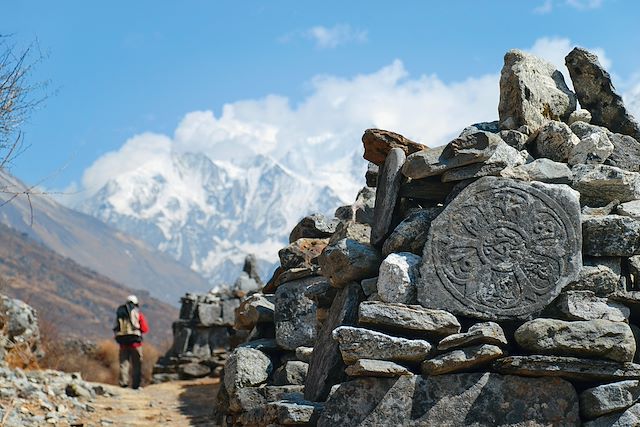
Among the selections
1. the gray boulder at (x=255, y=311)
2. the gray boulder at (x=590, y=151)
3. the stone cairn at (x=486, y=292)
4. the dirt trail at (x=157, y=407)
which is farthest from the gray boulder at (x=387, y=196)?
the dirt trail at (x=157, y=407)

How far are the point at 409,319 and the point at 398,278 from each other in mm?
417

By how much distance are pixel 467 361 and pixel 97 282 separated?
6106 inches

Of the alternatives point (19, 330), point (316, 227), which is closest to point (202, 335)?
point (19, 330)

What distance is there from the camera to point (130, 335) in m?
17.3

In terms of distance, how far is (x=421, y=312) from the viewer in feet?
21.6

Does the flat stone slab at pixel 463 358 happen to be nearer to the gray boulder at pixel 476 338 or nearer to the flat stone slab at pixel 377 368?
the gray boulder at pixel 476 338

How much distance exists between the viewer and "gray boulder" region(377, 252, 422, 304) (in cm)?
685

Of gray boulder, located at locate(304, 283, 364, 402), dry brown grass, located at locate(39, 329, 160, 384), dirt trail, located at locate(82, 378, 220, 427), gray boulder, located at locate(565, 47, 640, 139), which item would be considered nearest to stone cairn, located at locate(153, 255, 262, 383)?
dry brown grass, located at locate(39, 329, 160, 384)

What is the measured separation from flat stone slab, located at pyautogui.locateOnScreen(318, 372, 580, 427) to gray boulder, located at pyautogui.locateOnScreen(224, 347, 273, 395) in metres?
3.05

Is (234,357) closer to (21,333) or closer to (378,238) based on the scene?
(378,238)

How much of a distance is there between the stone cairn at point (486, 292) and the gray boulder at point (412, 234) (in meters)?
0.01

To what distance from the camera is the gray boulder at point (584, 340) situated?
6273 millimetres

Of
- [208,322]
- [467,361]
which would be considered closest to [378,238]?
[467,361]

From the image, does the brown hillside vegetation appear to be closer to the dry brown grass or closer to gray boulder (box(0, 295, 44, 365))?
the dry brown grass
